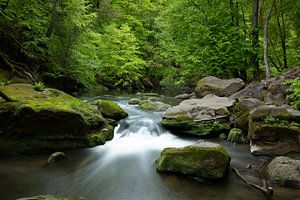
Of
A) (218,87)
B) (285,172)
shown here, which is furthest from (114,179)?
(218,87)

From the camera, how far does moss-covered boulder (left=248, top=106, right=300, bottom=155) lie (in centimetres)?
670

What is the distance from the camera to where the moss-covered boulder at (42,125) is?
6668 millimetres

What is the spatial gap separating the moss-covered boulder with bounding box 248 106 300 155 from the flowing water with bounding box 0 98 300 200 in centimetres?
45

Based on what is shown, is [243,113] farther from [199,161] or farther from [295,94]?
[199,161]

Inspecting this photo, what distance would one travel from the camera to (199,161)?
5559 mm

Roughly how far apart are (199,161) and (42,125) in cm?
398

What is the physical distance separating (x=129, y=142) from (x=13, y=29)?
801 cm

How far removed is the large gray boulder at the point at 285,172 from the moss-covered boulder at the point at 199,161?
90cm

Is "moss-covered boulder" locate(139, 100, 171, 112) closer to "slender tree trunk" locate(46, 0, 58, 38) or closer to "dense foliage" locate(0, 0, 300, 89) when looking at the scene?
"dense foliage" locate(0, 0, 300, 89)

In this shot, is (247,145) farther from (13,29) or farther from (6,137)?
(13,29)

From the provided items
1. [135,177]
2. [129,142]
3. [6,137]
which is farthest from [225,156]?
[6,137]

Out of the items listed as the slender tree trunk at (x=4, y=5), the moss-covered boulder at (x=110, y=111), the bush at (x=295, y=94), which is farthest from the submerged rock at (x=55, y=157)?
the slender tree trunk at (x=4, y=5)

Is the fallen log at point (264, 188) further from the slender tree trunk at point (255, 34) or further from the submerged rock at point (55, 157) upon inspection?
the slender tree trunk at point (255, 34)

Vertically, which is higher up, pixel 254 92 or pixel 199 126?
pixel 254 92
